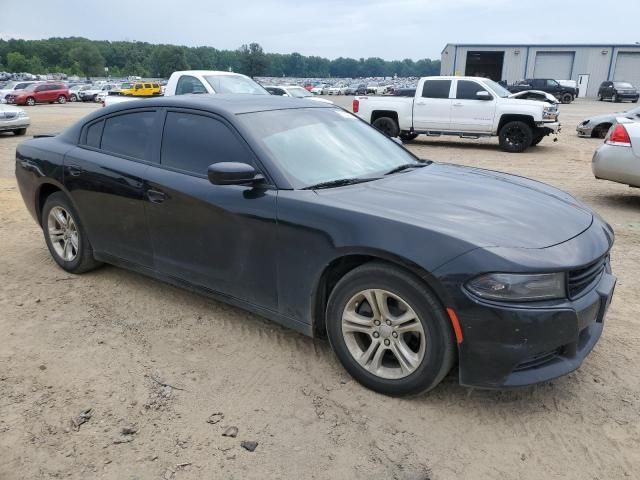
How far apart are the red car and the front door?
37.4 meters

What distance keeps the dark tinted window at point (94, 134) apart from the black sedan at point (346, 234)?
0.01 metres

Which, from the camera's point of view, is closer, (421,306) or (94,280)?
(421,306)

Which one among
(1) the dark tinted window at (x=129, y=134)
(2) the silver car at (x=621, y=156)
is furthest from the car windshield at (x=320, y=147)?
(2) the silver car at (x=621, y=156)

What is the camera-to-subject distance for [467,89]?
14047mm

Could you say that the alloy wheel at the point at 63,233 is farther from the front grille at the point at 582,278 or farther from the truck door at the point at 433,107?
the truck door at the point at 433,107

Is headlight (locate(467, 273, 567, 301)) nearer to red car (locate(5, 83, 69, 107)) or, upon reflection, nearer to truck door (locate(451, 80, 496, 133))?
truck door (locate(451, 80, 496, 133))

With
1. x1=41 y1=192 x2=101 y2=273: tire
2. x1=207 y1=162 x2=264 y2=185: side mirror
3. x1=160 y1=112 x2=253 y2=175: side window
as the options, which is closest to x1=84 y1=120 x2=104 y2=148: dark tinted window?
x1=41 y1=192 x2=101 y2=273: tire

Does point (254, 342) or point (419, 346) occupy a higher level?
point (419, 346)

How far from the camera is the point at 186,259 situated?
3.73 metres

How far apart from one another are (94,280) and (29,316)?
0.73 meters

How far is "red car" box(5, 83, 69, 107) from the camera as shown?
3534cm

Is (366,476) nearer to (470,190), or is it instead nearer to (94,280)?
(470,190)

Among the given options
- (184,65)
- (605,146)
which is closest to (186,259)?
(605,146)

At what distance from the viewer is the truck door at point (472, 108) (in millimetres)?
13672
